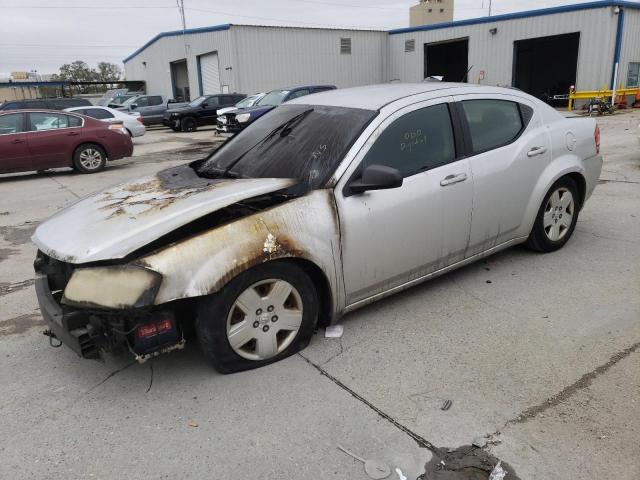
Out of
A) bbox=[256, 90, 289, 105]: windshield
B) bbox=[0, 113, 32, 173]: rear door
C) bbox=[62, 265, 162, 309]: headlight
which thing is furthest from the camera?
bbox=[256, 90, 289, 105]: windshield

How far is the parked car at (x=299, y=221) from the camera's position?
9.50 feet

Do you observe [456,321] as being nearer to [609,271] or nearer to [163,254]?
[609,271]

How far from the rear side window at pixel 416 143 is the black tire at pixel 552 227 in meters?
1.36

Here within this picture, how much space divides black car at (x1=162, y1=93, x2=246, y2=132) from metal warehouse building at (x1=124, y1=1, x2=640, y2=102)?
4.79m

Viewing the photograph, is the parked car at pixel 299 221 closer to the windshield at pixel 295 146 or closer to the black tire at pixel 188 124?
the windshield at pixel 295 146

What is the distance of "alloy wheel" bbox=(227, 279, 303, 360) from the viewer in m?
3.12

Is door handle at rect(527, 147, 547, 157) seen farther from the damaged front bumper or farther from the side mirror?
the damaged front bumper

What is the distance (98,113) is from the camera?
55.3 feet

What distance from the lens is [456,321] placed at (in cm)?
385

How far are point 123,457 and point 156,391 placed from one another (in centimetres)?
56

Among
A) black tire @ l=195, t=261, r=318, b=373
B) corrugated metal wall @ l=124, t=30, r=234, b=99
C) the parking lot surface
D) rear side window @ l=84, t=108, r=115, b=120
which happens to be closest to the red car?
rear side window @ l=84, t=108, r=115, b=120

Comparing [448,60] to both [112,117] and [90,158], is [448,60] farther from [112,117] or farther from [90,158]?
[90,158]

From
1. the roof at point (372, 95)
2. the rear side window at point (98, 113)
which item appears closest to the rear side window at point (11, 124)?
the rear side window at point (98, 113)

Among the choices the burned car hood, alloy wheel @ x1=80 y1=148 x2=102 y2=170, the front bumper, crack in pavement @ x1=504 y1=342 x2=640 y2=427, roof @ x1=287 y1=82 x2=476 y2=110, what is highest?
roof @ x1=287 y1=82 x2=476 y2=110
